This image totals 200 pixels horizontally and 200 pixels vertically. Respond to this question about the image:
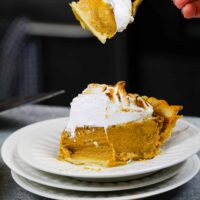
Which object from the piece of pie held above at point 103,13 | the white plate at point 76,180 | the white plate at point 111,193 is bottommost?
the white plate at point 111,193

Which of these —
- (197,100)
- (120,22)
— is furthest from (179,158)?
(197,100)

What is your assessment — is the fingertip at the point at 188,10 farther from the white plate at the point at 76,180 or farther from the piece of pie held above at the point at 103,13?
the white plate at the point at 76,180

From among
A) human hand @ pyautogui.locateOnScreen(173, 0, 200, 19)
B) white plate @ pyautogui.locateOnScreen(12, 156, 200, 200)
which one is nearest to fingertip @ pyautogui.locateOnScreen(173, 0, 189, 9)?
human hand @ pyautogui.locateOnScreen(173, 0, 200, 19)

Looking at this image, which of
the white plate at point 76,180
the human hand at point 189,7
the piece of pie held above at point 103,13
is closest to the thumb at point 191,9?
the human hand at point 189,7

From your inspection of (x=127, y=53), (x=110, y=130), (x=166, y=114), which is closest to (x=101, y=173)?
(x=110, y=130)

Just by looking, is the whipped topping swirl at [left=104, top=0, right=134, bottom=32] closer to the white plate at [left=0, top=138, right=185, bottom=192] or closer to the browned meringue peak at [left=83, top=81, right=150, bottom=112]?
the browned meringue peak at [left=83, top=81, right=150, bottom=112]

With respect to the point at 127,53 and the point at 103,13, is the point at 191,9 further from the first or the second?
the point at 127,53
